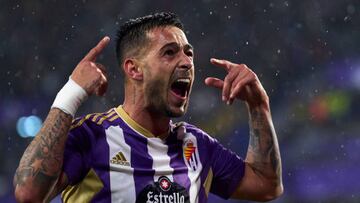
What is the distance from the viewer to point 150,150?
2.09m

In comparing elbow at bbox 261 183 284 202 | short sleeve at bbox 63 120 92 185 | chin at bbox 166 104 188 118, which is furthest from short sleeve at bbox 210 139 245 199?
short sleeve at bbox 63 120 92 185

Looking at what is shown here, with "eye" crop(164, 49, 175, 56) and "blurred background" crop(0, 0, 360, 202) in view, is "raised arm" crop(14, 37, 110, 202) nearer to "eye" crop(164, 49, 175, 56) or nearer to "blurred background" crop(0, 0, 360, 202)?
"eye" crop(164, 49, 175, 56)

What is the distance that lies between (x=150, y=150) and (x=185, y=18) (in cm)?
336

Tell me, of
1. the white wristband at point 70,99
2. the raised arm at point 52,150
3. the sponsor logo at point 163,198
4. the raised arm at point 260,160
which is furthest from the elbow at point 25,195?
the raised arm at point 260,160

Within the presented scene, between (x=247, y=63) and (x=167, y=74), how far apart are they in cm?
310

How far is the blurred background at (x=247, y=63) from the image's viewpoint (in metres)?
5.02

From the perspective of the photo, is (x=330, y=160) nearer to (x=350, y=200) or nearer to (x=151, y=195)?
(x=350, y=200)

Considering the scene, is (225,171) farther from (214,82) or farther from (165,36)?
(165,36)

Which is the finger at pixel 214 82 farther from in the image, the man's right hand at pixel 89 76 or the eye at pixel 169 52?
the man's right hand at pixel 89 76

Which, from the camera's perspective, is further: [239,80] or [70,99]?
[239,80]

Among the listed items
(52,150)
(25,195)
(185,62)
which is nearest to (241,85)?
(185,62)

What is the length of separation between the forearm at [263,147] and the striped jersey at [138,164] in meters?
0.07

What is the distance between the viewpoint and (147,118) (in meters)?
2.15

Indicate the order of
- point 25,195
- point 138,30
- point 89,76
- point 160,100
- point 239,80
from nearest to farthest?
point 25,195, point 89,76, point 239,80, point 160,100, point 138,30
